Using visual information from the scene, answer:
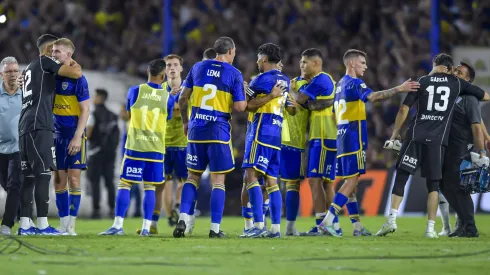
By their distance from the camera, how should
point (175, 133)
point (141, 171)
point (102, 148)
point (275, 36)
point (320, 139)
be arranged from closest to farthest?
point (141, 171)
point (320, 139)
point (175, 133)
point (102, 148)
point (275, 36)

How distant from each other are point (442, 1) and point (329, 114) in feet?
41.5

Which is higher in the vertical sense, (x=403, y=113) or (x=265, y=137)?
(x=403, y=113)

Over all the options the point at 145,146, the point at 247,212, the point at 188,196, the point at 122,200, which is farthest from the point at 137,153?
the point at 247,212

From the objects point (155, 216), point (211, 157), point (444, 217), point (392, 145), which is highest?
point (392, 145)

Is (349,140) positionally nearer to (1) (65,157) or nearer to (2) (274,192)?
(2) (274,192)

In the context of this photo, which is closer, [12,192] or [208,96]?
[208,96]

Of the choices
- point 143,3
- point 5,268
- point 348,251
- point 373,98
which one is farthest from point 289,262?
point 143,3

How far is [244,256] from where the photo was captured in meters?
9.34

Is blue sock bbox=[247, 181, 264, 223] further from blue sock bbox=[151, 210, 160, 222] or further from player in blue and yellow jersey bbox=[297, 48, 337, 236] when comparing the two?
blue sock bbox=[151, 210, 160, 222]

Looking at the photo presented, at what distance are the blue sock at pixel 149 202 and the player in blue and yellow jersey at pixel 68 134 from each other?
0.91 metres

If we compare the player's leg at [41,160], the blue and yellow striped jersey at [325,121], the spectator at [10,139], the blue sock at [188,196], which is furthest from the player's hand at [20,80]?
the blue and yellow striped jersey at [325,121]

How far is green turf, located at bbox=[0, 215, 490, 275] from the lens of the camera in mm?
8227

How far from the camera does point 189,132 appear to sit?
12141 millimetres

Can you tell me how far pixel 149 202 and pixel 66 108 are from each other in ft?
5.53
